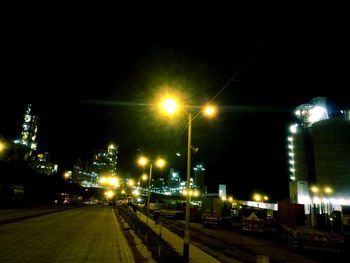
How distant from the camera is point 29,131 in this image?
13950cm

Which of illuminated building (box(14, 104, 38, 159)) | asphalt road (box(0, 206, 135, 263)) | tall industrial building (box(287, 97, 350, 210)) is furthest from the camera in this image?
illuminated building (box(14, 104, 38, 159))

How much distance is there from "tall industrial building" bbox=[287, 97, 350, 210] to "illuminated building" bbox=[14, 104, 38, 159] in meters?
117

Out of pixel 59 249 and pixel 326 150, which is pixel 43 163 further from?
pixel 59 249

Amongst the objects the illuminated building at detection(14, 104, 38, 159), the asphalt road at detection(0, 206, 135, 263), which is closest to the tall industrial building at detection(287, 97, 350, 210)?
the asphalt road at detection(0, 206, 135, 263)

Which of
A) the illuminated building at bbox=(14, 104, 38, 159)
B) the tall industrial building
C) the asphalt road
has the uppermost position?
the illuminated building at bbox=(14, 104, 38, 159)

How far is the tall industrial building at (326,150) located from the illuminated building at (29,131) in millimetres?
116646

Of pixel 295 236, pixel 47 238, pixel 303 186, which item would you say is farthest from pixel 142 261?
pixel 303 186

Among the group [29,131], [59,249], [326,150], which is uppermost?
[29,131]

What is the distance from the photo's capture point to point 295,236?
1628cm

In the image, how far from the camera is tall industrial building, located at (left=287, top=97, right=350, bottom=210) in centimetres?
6794

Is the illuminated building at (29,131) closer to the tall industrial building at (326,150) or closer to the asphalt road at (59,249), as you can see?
the tall industrial building at (326,150)

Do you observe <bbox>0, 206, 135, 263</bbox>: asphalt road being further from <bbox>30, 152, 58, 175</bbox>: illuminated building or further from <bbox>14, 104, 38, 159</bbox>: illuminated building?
<bbox>30, 152, 58, 175</bbox>: illuminated building

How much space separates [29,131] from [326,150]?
130 m

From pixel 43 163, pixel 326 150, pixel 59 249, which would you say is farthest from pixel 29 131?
pixel 59 249
